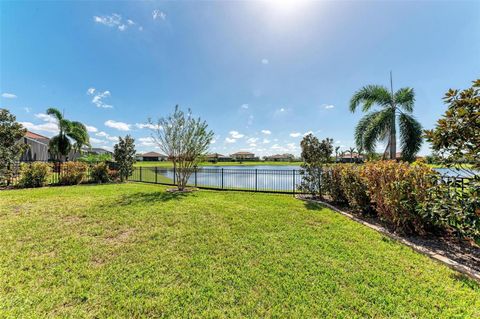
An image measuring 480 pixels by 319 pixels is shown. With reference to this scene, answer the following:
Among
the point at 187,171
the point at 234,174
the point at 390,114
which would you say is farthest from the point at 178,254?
the point at 390,114

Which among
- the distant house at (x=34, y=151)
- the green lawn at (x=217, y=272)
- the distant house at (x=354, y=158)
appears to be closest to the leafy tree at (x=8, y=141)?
the green lawn at (x=217, y=272)

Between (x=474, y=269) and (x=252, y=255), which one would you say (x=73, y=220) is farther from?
(x=474, y=269)

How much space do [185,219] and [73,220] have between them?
9.07 feet

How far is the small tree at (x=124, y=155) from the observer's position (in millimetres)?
12734

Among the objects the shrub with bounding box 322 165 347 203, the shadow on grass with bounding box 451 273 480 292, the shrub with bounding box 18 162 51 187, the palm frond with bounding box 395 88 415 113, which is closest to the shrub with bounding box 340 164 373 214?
the shrub with bounding box 322 165 347 203

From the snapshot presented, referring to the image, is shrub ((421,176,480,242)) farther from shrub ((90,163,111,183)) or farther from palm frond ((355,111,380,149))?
shrub ((90,163,111,183))

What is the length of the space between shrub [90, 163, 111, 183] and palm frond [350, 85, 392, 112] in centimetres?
1530

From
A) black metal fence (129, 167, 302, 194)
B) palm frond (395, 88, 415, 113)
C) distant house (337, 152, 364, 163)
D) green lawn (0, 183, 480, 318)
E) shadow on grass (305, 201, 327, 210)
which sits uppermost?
palm frond (395, 88, 415, 113)

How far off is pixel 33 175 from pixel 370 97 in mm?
17868

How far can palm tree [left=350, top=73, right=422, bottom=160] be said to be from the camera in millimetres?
9633

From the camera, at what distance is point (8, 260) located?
10.0ft

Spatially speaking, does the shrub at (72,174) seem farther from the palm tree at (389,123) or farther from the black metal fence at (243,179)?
the palm tree at (389,123)

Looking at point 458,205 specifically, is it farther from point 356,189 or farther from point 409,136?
point 409,136

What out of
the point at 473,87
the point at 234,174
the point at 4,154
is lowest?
the point at 234,174
